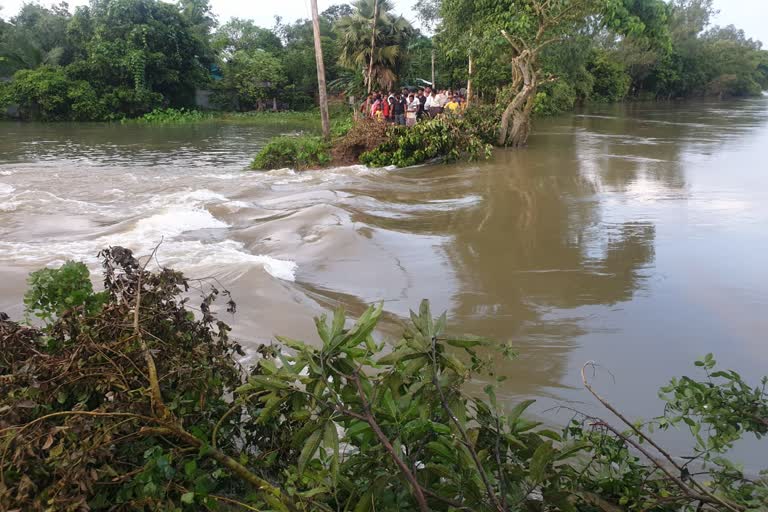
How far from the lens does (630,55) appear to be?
50.3 meters

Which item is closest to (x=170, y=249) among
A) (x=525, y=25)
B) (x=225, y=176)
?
(x=225, y=176)

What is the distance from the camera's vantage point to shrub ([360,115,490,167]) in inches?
583

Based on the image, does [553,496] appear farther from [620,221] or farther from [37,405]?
[620,221]

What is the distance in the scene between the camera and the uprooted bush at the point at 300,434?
187 centimetres

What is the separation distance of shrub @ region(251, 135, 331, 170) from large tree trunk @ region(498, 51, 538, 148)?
18.4ft

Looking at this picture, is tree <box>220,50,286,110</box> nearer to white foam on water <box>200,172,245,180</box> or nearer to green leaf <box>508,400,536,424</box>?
white foam on water <box>200,172,245,180</box>

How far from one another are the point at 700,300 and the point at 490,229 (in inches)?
121

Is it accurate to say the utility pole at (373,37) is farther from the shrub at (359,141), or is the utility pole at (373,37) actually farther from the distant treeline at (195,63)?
the shrub at (359,141)

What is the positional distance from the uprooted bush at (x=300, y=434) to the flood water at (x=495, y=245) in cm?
174

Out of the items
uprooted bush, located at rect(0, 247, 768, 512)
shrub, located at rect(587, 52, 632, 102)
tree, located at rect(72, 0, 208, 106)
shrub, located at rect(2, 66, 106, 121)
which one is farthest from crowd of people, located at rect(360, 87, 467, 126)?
shrub, located at rect(587, 52, 632, 102)

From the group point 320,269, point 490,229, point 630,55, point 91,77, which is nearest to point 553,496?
point 320,269

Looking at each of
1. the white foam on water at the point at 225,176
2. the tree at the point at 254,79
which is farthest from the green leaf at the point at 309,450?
the tree at the point at 254,79

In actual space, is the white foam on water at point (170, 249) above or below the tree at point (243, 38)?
below

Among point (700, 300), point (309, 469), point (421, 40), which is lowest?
point (700, 300)
